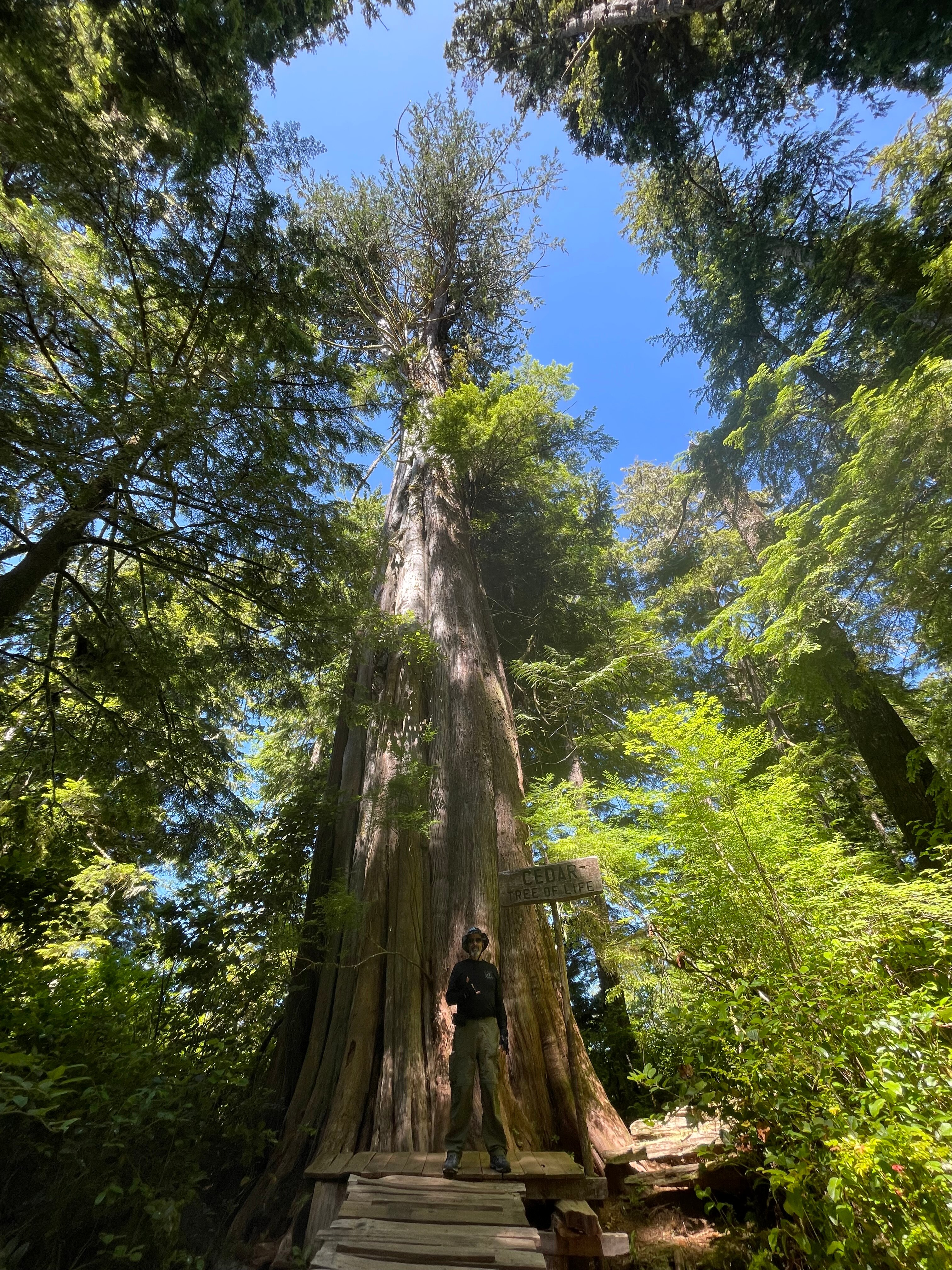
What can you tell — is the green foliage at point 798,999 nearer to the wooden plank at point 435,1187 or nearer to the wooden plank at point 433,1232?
the wooden plank at point 435,1187

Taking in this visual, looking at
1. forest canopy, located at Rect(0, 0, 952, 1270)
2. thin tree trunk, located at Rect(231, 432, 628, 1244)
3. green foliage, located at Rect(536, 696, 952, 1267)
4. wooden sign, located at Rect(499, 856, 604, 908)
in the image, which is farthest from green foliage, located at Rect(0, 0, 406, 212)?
wooden sign, located at Rect(499, 856, 604, 908)

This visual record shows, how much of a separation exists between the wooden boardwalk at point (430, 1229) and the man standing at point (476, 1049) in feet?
0.66

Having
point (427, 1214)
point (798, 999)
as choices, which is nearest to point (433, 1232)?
point (427, 1214)

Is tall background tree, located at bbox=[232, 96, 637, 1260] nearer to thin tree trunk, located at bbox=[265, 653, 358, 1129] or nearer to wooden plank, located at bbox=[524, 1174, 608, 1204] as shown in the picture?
thin tree trunk, located at bbox=[265, 653, 358, 1129]

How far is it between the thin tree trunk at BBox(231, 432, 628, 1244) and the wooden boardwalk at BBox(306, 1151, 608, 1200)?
8.9 inches

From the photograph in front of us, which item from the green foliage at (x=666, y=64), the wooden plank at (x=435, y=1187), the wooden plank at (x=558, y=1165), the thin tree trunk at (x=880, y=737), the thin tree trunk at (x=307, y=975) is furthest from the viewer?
the green foliage at (x=666, y=64)

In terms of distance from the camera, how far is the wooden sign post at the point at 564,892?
12.1ft

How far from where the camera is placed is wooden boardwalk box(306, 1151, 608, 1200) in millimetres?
3066

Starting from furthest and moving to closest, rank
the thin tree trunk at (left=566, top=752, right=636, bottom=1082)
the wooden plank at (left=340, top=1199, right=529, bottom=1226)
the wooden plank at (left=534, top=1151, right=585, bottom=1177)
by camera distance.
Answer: the thin tree trunk at (left=566, top=752, right=636, bottom=1082) → the wooden plank at (left=534, top=1151, right=585, bottom=1177) → the wooden plank at (left=340, top=1199, right=529, bottom=1226)

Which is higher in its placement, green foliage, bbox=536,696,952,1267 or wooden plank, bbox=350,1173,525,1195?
green foliage, bbox=536,696,952,1267

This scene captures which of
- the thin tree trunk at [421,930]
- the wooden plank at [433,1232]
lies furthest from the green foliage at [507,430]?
the wooden plank at [433,1232]

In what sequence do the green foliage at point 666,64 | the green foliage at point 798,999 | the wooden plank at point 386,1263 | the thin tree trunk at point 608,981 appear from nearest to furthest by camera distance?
1. the green foliage at point 798,999
2. the wooden plank at point 386,1263
3. the thin tree trunk at point 608,981
4. the green foliage at point 666,64

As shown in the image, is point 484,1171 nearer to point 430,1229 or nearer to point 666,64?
point 430,1229

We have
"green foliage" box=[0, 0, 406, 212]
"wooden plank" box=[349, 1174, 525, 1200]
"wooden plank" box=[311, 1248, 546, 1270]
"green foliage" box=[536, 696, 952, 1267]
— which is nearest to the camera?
"green foliage" box=[536, 696, 952, 1267]
